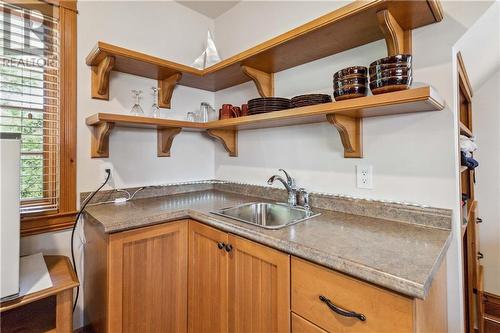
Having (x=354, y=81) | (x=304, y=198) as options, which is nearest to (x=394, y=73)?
(x=354, y=81)

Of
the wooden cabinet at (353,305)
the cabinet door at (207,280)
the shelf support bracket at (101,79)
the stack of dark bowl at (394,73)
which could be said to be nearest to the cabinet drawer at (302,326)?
the wooden cabinet at (353,305)

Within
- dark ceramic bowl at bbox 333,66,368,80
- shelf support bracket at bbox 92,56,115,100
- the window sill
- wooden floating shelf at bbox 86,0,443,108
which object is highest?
wooden floating shelf at bbox 86,0,443,108

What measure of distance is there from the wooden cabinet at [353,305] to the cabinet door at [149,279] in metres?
0.72

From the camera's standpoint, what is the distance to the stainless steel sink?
4.96ft

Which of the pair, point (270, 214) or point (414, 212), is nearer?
point (414, 212)

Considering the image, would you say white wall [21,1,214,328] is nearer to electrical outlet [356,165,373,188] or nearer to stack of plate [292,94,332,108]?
stack of plate [292,94,332,108]

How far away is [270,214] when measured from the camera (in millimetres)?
1649

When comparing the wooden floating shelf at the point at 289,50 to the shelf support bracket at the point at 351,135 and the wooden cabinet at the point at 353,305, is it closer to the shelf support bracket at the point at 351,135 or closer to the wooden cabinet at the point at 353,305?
the shelf support bracket at the point at 351,135

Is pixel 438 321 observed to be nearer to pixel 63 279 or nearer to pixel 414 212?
pixel 414 212

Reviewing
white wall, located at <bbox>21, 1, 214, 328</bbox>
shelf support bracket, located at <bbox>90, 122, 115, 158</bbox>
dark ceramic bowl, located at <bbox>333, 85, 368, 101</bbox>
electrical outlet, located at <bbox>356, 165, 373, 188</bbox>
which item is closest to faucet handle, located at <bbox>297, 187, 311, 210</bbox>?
electrical outlet, located at <bbox>356, 165, 373, 188</bbox>

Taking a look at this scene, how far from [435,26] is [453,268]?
1.06 m

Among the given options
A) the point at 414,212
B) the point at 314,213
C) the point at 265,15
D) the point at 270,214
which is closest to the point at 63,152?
the point at 270,214

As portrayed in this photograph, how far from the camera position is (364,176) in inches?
52.7

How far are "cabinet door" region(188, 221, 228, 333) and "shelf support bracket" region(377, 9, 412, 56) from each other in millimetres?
1161
